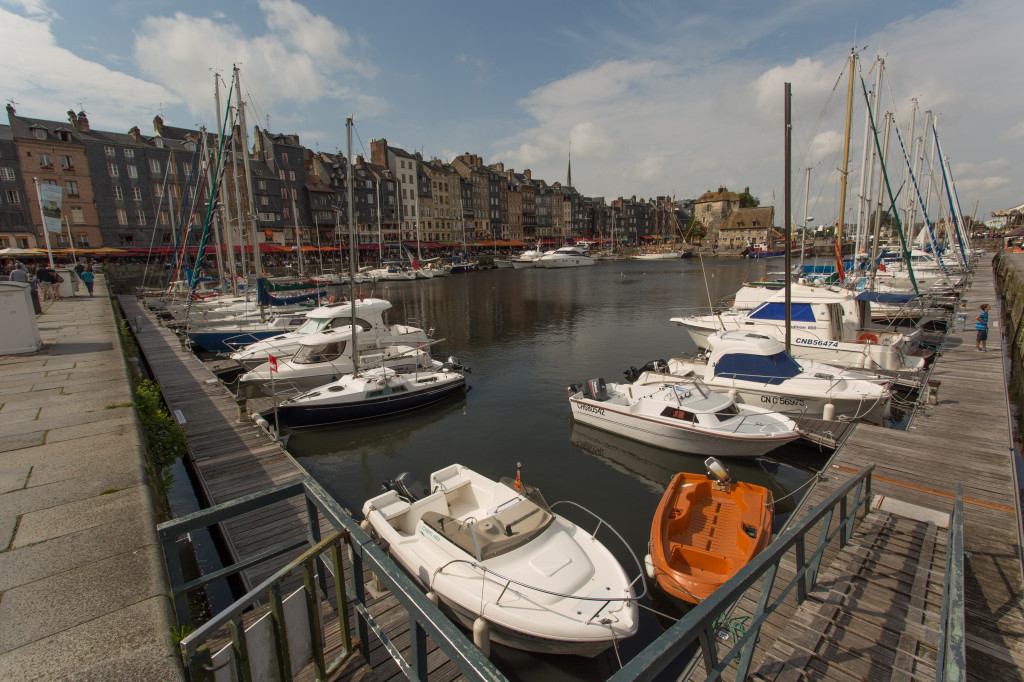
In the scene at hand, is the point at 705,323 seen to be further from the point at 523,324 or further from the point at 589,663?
the point at 589,663

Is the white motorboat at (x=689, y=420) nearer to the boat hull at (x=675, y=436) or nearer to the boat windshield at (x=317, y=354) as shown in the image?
the boat hull at (x=675, y=436)

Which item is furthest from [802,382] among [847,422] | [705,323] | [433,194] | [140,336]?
[433,194]

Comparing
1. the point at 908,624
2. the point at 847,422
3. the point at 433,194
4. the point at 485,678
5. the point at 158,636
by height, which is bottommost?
the point at 847,422

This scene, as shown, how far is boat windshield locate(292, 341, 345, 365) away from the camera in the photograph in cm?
1902

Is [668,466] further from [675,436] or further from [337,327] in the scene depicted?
[337,327]

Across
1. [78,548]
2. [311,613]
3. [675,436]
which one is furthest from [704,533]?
[78,548]

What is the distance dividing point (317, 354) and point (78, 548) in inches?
588

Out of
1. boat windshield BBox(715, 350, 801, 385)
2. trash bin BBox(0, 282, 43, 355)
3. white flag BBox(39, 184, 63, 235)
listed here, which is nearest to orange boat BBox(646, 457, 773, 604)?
boat windshield BBox(715, 350, 801, 385)

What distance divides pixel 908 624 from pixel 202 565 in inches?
456

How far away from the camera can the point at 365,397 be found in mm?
16969

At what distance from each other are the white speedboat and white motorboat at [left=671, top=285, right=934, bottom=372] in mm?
13274

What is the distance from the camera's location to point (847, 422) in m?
14.0

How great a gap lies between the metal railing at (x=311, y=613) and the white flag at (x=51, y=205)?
111 feet

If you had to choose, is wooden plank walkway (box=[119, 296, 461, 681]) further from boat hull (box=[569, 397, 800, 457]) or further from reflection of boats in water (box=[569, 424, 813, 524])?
boat hull (box=[569, 397, 800, 457])
